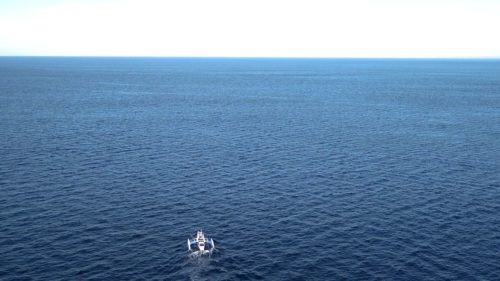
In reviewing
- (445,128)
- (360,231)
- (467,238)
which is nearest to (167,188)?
(360,231)

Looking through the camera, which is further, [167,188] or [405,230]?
[167,188]

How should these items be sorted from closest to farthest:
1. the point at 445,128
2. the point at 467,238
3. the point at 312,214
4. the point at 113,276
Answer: the point at 113,276 < the point at 467,238 < the point at 312,214 < the point at 445,128

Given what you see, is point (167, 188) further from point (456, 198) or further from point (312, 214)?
point (456, 198)

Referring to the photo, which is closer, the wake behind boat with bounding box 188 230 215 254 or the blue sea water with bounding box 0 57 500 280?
the blue sea water with bounding box 0 57 500 280

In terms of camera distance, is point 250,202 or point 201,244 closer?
point 201,244

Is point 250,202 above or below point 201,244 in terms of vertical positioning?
below

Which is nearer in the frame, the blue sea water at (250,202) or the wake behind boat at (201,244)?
the blue sea water at (250,202)

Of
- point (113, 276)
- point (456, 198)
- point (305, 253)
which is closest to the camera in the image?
point (113, 276)
